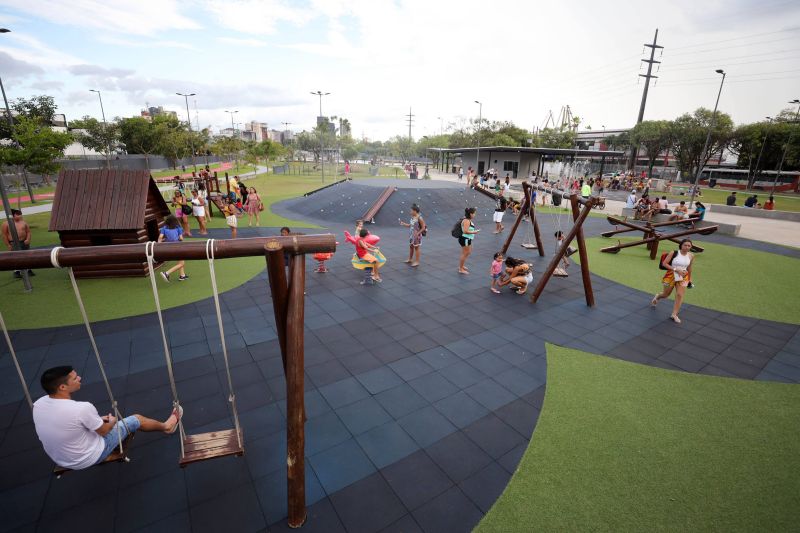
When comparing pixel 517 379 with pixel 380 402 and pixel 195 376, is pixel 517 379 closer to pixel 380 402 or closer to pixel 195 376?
pixel 380 402

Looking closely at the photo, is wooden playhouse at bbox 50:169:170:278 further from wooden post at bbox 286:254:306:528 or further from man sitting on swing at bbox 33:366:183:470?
wooden post at bbox 286:254:306:528

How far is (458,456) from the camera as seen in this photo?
4.66 m

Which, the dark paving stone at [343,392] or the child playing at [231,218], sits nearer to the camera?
the dark paving stone at [343,392]

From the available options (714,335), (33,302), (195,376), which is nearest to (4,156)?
(33,302)

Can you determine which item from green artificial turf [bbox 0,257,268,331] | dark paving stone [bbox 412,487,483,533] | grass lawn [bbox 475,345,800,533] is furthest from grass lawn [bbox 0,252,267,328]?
grass lawn [bbox 475,345,800,533]

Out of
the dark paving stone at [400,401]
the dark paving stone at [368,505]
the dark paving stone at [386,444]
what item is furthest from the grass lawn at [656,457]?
the dark paving stone at [400,401]

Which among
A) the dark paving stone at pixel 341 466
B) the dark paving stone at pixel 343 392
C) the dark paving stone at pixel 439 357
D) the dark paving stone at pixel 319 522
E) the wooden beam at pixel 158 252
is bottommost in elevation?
the dark paving stone at pixel 319 522

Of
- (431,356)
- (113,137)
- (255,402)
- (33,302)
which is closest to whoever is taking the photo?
(255,402)

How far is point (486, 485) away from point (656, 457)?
237cm

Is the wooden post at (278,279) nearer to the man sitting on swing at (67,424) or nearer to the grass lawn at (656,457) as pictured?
the man sitting on swing at (67,424)

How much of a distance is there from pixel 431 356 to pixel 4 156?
19.2m

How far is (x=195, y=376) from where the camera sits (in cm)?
609

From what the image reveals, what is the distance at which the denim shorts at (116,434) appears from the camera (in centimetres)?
388

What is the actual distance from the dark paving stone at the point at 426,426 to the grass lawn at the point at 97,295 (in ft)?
22.3
